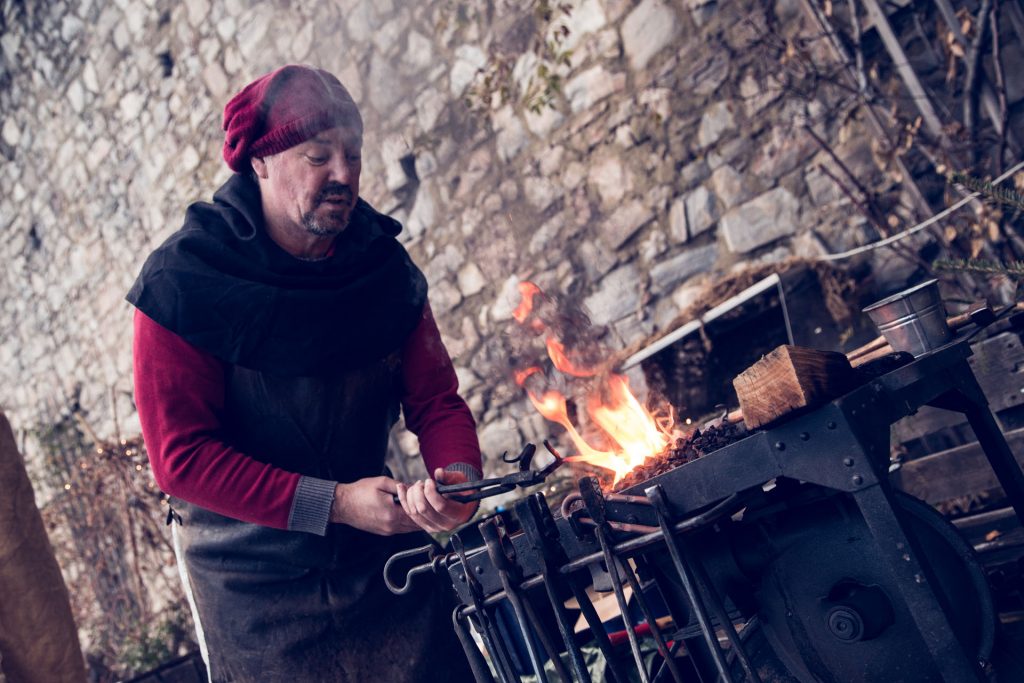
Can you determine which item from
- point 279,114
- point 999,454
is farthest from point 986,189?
point 279,114

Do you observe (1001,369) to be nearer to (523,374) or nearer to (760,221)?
(760,221)

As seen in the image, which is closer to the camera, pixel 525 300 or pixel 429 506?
pixel 429 506

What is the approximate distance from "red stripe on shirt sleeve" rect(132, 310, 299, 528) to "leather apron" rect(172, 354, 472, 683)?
5.4 inches

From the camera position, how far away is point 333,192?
2389 mm

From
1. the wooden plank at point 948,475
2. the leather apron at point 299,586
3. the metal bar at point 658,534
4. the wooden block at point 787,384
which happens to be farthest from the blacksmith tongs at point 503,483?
the wooden plank at point 948,475

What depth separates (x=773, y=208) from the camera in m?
4.23

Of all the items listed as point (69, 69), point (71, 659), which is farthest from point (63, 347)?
point (71, 659)

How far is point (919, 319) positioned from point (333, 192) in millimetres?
1665

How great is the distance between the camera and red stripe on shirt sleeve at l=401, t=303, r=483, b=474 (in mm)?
2590

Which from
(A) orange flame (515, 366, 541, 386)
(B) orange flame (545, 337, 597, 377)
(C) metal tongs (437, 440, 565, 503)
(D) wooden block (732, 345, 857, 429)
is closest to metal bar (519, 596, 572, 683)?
(C) metal tongs (437, 440, 565, 503)

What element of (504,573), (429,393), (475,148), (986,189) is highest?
(475,148)

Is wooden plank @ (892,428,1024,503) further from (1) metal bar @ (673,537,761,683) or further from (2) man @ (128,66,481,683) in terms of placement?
(2) man @ (128,66,481,683)

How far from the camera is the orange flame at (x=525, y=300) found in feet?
17.1

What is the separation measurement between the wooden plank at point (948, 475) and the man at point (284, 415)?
1685mm
